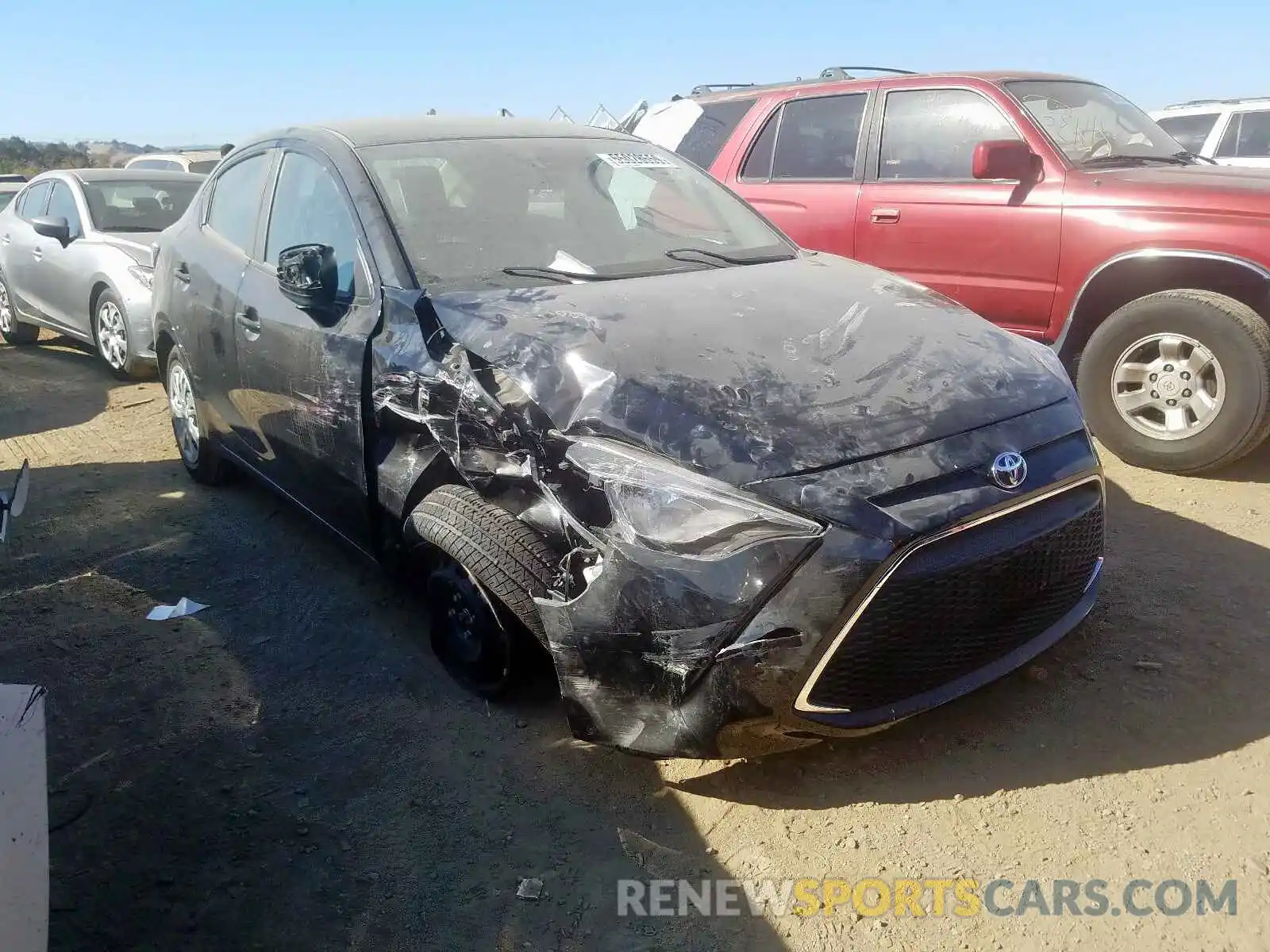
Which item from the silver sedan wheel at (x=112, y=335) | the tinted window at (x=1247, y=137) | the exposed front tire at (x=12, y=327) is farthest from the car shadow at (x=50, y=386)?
the tinted window at (x=1247, y=137)

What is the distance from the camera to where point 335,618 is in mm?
3861

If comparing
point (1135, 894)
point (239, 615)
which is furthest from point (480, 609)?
point (1135, 894)

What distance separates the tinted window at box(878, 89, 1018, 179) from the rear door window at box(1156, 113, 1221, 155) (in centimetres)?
580

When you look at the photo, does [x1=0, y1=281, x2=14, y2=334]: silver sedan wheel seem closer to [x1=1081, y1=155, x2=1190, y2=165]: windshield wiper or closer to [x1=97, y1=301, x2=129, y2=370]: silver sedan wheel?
[x1=97, y1=301, x2=129, y2=370]: silver sedan wheel

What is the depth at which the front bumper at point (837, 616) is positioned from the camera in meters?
2.34

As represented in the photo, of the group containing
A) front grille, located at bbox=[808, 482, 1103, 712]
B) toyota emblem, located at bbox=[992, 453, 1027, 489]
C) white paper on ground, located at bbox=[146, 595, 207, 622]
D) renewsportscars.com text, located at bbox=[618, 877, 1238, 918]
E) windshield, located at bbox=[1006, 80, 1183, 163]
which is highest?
windshield, located at bbox=[1006, 80, 1183, 163]

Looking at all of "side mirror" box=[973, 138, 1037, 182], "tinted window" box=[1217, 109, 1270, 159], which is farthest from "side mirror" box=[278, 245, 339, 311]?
"tinted window" box=[1217, 109, 1270, 159]

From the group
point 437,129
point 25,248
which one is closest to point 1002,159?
point 437,129

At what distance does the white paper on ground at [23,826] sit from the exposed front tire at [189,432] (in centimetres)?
324

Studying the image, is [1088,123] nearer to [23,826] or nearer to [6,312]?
[23,826]

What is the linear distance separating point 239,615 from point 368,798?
1.42 meters

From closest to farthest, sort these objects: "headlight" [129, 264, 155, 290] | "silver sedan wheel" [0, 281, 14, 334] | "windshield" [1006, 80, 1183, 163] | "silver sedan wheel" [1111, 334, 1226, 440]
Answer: "silver sedan wheel" [1111, 334, 1226, 440] < "windshield" [1006, 80, 1183, 163] < "headlight" [129, 264, 155, 290] < "silver sedan wheel" [0, 281, 14, 334]

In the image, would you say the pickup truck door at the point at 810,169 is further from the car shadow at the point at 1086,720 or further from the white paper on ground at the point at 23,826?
the white paper on ground at the point at 23,826

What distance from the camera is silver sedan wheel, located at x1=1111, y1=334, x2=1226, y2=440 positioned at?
4.71 m
